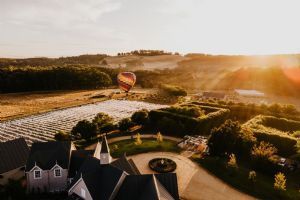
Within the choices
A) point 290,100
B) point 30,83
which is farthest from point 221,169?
point 30,83

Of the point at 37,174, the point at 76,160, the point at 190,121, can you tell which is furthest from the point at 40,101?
the point at 76,160

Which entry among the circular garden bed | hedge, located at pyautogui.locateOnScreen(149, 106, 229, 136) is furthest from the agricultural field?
the circular garden bed

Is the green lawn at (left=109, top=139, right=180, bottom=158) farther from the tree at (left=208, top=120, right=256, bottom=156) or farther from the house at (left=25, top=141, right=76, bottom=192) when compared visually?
the house at (left=25, top=141, right=76, bottom=192)

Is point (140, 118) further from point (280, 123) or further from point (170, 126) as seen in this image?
point (280, 123)

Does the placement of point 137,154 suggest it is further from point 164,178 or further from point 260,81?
point 260,81

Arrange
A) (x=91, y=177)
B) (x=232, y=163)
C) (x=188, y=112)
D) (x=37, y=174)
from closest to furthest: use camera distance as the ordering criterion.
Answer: (x=91, y=177) → (x=37, y=174) → (x=232, y=163) → (x=188, y=112)

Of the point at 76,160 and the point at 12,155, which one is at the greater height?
the point at 76,160

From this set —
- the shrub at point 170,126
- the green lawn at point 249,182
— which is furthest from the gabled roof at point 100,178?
the shrub at point 170,126
